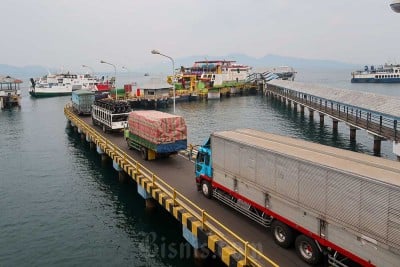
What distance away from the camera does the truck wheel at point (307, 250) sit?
12620mm

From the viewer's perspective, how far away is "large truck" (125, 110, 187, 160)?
2617 cm

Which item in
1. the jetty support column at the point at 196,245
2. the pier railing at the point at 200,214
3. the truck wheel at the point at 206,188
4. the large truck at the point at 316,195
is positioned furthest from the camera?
the truck wheel at the point at 206,188

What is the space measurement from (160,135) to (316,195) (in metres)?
15.5

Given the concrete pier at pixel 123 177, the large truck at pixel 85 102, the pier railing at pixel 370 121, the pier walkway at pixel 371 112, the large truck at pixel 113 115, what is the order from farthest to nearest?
the large truck at pixel 85 102, the large truck at pixel 113 115, the pier railing at pixel 370 121, the pier walkway at pixel 371 112, the concrete pier at pixel 123 177

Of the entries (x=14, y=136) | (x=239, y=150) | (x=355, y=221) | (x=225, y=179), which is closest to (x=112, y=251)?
(x=225, y=179)

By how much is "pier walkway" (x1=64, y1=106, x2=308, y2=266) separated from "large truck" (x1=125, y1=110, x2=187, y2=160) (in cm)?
99

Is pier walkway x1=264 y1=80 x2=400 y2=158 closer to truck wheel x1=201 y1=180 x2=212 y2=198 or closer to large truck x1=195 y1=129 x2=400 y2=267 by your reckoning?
truck wheel x1=201 y1=180 x2=212 y2=198

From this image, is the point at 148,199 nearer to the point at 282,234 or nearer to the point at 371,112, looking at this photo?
the point at 282,234

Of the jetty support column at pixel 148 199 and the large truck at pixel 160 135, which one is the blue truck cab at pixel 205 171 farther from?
the large truck at pixel 160 135

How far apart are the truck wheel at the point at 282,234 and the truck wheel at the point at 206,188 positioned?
531 cm

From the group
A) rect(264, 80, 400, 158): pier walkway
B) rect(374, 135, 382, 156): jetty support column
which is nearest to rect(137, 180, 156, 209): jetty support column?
rect(264, 80, 400, 158): pier walkway

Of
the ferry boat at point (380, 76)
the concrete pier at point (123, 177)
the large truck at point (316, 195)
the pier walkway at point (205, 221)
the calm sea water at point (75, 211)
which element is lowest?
the calm sea water at point (75, 211)

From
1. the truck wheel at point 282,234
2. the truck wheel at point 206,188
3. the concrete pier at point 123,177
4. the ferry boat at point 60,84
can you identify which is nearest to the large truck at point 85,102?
the concrete pier at point 123,177

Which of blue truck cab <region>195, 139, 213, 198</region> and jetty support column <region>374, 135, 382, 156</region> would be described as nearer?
blue truck cab <region>195, 139, 213, 198</region>
